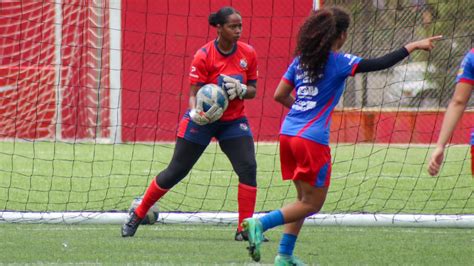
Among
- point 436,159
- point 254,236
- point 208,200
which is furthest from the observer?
point 208,200

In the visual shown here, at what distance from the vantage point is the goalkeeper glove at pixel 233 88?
7996mm

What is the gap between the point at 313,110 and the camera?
6.61 metres

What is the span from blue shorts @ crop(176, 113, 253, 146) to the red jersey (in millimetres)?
56

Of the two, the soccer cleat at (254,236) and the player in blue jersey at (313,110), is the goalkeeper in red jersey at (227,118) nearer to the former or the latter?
the player in blue jersey at (313,110)

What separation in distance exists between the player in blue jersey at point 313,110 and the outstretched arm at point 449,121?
1.11 m

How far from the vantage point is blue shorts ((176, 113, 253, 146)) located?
27.0ft

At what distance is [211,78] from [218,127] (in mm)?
381

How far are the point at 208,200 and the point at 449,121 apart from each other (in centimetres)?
578

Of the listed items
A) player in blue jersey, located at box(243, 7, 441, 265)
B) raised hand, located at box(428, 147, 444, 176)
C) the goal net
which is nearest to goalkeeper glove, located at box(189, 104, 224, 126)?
player in blue jersey, located at box(243, 7, 441, 265)

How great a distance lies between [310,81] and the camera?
6.62 metres

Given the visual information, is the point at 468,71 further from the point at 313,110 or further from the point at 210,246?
the point at 210,246

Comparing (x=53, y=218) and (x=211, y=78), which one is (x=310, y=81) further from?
(x=53, y=218)

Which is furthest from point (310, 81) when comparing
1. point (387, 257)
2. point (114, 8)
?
point (114, 8)

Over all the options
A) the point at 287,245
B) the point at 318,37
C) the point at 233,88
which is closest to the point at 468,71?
the point at 318,37
